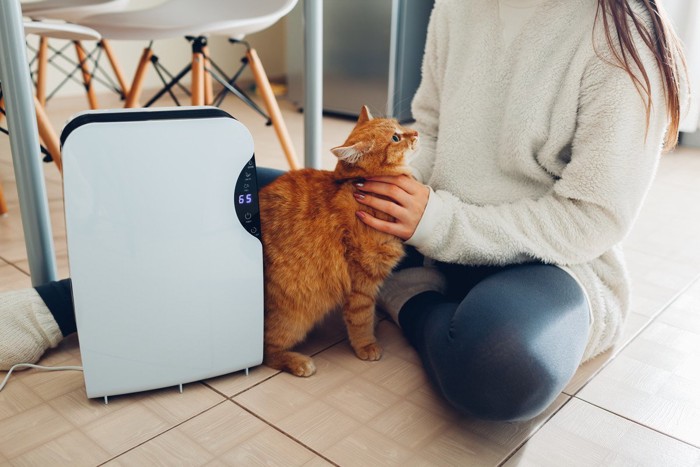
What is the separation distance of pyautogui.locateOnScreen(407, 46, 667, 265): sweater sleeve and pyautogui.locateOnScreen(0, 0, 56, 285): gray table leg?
597 millimetres

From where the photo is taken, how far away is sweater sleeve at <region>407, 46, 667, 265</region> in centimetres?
82

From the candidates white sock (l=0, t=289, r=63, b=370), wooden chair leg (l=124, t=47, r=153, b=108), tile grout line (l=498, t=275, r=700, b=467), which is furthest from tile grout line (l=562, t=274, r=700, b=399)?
wooden chair leg (l=124, t=47, r=153, b=108)

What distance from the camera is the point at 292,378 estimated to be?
0.96 m

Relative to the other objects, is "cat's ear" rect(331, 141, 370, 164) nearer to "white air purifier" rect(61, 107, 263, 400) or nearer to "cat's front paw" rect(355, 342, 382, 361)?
"white air purifier" rect(61, 107, 263, 400)

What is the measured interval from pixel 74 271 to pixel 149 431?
0.23 metres

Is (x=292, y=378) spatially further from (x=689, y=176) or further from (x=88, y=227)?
(x=689, y=176)

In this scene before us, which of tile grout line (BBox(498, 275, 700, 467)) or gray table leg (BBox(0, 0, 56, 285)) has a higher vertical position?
gray table leg (BBox(0, 0, 56, 285))

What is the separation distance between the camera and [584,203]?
86cm

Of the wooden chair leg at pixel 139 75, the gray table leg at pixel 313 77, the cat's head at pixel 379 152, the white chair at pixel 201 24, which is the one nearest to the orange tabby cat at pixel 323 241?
the cat's head at pixel 379 152

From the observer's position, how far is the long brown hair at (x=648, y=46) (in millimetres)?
806

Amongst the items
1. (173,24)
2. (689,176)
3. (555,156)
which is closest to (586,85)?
(555,156)

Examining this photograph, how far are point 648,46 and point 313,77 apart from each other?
0.63 m

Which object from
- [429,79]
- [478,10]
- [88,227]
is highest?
[478,10]

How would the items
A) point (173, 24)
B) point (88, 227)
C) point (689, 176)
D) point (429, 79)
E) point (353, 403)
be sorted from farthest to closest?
point (689, 176) < point (173, 24) < point (429, 79) < point (353, 403) < point (88, 227)
